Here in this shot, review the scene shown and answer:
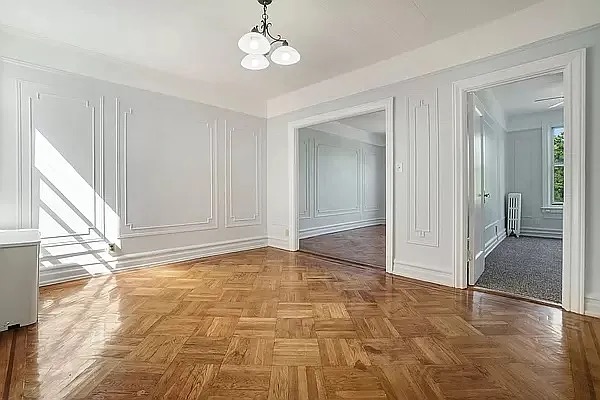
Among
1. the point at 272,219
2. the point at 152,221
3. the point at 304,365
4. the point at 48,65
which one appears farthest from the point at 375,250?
the point at 48,65

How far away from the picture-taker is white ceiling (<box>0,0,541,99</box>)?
9.05 ft

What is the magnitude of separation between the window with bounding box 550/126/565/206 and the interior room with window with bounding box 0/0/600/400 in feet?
5.37

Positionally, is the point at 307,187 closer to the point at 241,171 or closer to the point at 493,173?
the point at 241,171

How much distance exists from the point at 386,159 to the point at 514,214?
194 inches

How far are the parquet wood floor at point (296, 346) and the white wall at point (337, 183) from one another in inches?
148

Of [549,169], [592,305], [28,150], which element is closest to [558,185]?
[549,169]

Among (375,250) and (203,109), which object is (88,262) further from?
(375,250)

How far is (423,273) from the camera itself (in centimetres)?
364

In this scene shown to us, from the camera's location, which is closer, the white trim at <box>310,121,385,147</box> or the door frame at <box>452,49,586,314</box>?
the door frame at <box>452,49,586,314</box>

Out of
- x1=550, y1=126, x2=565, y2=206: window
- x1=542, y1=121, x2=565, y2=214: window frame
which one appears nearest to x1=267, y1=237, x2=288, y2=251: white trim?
x1=542, y1=121, x2=565, y2=214: window frame

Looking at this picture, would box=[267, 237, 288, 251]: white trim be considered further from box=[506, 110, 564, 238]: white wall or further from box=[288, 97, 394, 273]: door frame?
box=[506, 110, 564, 238]: white wall

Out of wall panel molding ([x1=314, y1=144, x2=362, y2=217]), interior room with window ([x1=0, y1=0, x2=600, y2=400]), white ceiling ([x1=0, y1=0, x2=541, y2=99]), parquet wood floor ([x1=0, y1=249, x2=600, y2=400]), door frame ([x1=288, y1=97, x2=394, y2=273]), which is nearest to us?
parquet wood floor ([x1=0, y1=249, x2=600, y2=400])

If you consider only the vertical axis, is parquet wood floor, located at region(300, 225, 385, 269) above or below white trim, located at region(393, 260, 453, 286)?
below

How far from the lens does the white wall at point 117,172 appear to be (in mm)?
3342
